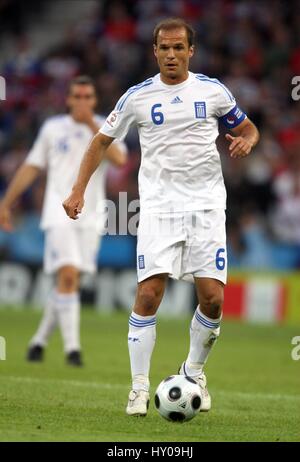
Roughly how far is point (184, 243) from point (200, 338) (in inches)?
26.5

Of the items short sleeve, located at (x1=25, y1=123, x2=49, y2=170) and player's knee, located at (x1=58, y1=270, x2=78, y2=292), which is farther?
short sleeve, located at (x1=25, y1=123, x2=49, y2=170)

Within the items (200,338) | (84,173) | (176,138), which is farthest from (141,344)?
(176,138)

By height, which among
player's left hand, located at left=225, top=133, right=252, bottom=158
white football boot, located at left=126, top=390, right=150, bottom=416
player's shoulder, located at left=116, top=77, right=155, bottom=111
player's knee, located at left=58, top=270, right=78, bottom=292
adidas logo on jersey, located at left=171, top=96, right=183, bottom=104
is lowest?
white football boot, located at left=126, top=390, right=150, bottom=416

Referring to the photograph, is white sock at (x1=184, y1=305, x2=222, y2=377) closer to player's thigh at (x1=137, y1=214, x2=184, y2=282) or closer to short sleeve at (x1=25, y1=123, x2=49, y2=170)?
player's thigh at (x1=137, y1=214, x2=184, y2=282)

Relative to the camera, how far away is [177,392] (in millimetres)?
6895

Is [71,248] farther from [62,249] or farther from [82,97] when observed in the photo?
[82,97]

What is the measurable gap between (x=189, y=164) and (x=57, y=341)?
275 inches

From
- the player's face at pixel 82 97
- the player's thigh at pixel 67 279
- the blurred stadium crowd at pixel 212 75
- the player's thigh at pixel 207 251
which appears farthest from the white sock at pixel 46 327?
the blurred stadium crowd at pixel 212 75

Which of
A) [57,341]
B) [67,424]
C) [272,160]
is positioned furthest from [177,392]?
[272,160]

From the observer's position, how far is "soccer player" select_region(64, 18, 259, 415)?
23.8ft

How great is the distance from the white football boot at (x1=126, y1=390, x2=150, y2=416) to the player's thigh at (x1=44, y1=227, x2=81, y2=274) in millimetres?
4228

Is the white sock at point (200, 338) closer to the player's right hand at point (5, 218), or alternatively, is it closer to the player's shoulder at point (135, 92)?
the player's shoulder at point (135, 92)

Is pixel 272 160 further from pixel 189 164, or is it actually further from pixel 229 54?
pixel 189 164

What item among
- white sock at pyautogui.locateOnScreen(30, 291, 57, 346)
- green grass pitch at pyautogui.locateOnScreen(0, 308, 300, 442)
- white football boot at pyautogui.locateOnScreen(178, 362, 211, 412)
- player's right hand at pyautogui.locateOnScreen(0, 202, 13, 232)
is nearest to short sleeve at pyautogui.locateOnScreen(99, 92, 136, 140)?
white football boot at pyautogui.locateOnScreen(178, 362, 211, 412)
